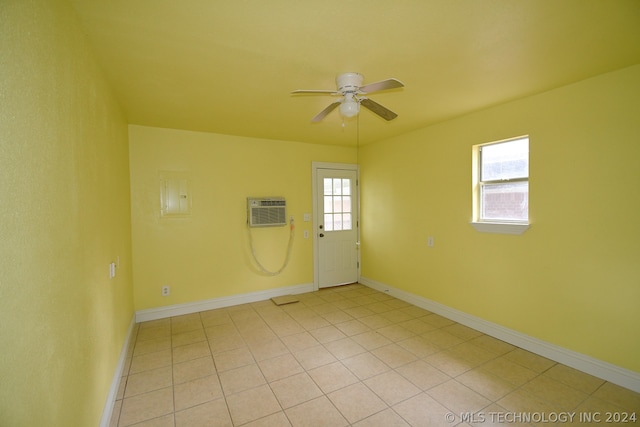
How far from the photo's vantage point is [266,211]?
428cm

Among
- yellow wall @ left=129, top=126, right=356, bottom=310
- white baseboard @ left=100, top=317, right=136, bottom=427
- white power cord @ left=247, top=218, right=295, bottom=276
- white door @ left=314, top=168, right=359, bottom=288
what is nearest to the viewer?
white baseboard @ left=100, top=317, right=136, bottom=427

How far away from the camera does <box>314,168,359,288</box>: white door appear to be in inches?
191

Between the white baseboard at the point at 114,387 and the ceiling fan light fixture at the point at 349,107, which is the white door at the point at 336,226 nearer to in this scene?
the ceiling fan light fixture at the point at 349,107

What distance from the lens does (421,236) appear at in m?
3.99

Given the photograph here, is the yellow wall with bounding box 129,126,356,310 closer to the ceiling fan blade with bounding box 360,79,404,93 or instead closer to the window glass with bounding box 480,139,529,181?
the window glass with bounding box 480,139,529,181

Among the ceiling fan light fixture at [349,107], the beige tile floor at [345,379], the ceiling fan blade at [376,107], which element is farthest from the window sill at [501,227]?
the ceiling fan light fixture at [349,107]

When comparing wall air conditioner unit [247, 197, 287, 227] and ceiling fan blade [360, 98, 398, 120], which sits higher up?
ceiling fan blade [360, 98, 398, 120]

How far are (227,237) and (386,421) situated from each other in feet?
9.91

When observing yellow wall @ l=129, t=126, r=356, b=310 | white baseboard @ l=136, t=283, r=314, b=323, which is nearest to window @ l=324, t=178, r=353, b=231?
yellow wall @ l=129, t=126, r=356, b=310

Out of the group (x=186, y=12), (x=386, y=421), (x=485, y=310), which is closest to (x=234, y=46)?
(x=186, y=12)

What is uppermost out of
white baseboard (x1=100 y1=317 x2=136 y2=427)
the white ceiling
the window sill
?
the white ceiling

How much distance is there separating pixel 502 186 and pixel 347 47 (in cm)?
234

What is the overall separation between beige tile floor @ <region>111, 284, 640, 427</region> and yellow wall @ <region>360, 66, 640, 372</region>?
0.40m

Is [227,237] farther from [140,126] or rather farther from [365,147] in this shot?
[365,147]
